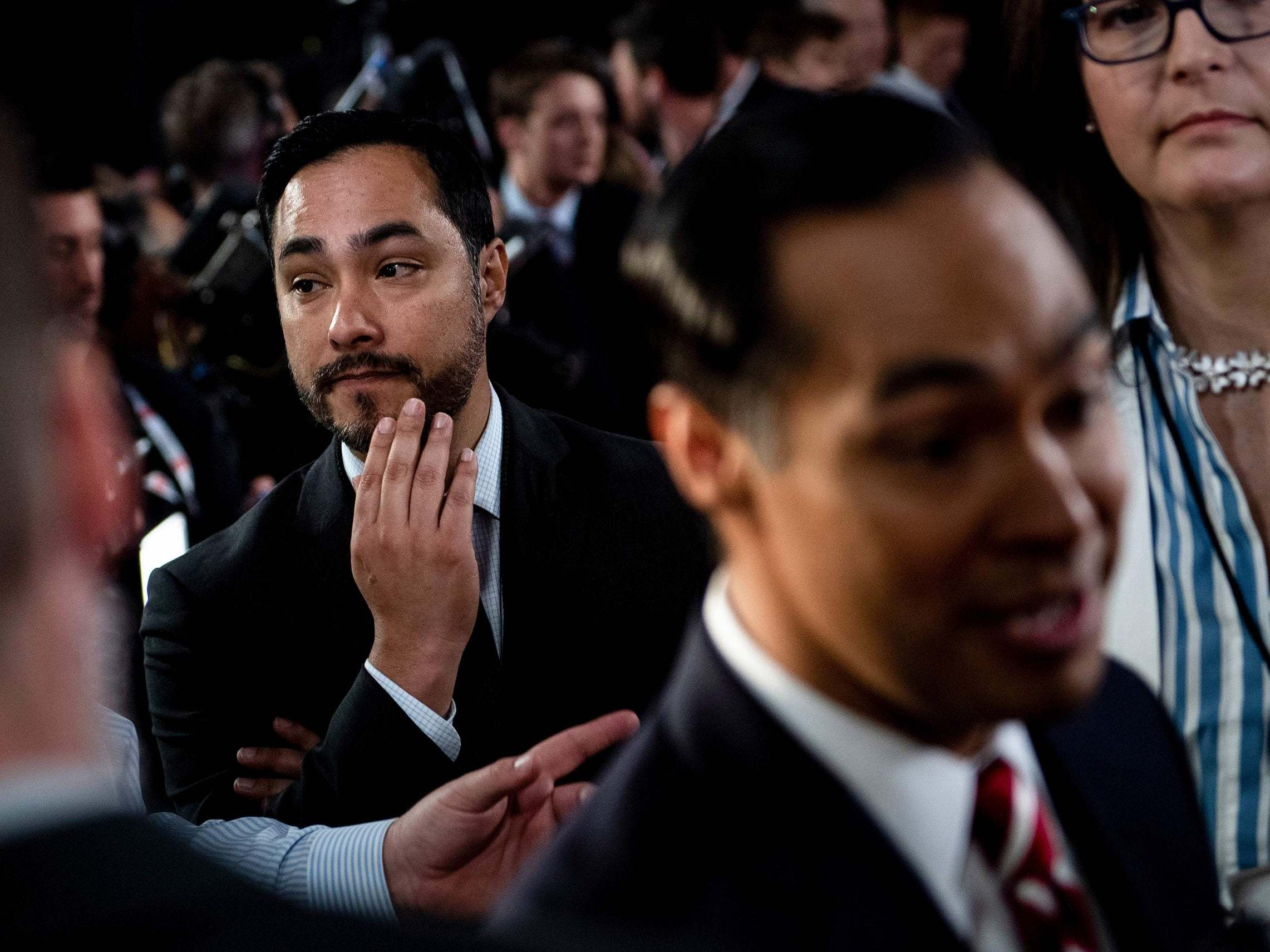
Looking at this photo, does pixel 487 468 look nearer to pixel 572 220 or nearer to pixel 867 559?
pixel 867 559

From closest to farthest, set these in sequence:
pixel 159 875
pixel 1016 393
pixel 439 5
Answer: pixel 159 875, pixel 1016 393, pixel 439 5

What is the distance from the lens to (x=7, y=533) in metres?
0.55

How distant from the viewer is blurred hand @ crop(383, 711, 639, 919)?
1.23m

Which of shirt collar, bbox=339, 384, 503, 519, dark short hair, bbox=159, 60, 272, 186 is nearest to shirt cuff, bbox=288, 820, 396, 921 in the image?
shirt collar, bbox=339, 384, 503, 519

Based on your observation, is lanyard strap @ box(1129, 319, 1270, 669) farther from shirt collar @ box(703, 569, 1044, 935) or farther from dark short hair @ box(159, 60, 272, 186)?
dark short hair @ box(159, 60, 272, 186)

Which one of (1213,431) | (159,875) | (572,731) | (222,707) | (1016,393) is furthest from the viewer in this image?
(222,707)

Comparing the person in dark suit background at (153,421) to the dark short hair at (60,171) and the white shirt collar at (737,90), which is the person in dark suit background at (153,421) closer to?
the dark short hair at (60,171)

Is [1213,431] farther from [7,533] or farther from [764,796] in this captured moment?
[7,533]

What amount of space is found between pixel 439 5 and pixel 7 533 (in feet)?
21.0

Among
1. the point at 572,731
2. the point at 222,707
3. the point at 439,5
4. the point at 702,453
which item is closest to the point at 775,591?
the point at 702,453

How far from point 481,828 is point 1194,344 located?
840mm

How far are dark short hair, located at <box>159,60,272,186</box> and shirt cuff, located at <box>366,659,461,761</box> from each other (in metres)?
2.55

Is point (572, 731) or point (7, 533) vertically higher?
point (7, 533)

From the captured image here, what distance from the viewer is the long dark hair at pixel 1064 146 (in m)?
1.50
